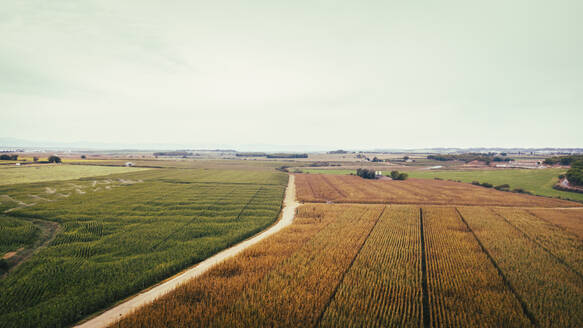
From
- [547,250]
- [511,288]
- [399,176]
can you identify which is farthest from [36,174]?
[399,176]

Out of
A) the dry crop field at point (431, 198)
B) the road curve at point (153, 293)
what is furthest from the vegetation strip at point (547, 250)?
the road curve at point (153, 293)

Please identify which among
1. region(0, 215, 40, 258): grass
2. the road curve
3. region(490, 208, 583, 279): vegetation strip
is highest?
region(0, 215, 40, 258): grass

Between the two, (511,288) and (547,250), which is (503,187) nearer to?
(547,250)

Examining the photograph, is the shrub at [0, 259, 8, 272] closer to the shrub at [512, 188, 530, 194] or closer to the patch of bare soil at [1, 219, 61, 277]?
the patch of bare soil at [1, 219, 61, 277]

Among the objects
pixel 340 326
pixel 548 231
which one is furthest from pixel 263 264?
pixel 548 231

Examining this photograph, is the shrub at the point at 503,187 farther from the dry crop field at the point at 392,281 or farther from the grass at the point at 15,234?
the grass at the point at 15,234

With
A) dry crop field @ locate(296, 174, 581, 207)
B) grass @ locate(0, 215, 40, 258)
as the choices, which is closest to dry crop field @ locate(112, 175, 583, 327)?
dry crop field @ locate(296, 174, 581, 207)
